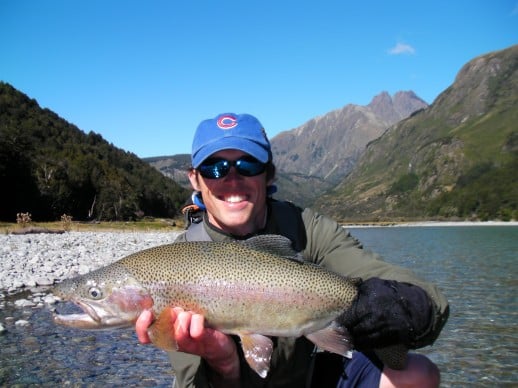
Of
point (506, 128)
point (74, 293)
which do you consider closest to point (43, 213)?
point (74, 293)

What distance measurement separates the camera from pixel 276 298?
139 inches

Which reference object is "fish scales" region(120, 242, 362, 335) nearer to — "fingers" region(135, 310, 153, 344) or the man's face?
"fingers" region(135, 310, 153, 344)

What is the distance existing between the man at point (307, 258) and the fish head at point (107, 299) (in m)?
0.17

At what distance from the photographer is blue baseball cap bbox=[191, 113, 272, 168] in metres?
4.01

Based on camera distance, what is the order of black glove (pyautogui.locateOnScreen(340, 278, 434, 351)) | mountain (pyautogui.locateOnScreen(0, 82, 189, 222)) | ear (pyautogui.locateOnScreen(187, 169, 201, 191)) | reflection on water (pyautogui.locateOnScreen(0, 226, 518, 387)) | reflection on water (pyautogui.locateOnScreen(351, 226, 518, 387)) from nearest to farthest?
1. black glove (pyautogui.locateOnScreen(340, 278, 434, 351))
2. ear (pyautogui.locateOnScreen(187, 169, 201, 191))
3. reflection on water (pyautogui.locateOnScreen(0, 226, 518, 387))
4. reflection on water (pyautogui.locateOnScreen(351, 226, 518, 387))
5. mountain (pyautogui.locateOnScreen(0, 82, 189, 222))

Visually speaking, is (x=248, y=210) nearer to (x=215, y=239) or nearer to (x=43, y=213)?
(x=215, y=239)

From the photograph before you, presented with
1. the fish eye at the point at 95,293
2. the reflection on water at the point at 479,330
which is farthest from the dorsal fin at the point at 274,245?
the reflection on water at the point at 479,330

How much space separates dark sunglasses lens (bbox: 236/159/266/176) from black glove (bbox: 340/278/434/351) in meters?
1.35

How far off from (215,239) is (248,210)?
45 centimetres

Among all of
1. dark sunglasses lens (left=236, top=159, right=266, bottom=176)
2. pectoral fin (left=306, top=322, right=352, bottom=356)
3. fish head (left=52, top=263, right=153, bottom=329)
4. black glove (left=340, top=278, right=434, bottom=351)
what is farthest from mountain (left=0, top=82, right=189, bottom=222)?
black glove (left=340, top=278, right=434, bottom=351)

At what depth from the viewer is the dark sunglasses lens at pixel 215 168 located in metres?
4.07

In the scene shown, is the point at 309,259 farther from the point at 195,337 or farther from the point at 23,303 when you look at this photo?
the point at 23,303

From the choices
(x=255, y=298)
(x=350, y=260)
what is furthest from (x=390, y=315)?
(x=255, y=298)

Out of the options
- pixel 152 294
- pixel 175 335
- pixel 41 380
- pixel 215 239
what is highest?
pixel 215 239
